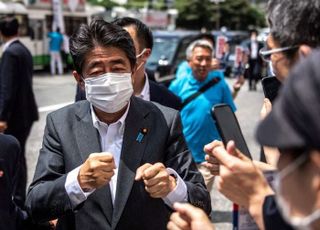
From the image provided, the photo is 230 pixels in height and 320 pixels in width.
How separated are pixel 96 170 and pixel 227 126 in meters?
0.46

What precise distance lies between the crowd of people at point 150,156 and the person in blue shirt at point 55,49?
16.4 metres

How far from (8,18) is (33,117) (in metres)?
1.07

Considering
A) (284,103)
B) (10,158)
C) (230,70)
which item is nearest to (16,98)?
(10,158)

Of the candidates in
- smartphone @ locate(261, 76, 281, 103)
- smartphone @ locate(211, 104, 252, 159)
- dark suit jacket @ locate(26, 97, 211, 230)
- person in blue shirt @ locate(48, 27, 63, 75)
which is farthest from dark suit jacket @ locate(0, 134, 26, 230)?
person in blue shirt @ locate(48, 27, 63, 75)

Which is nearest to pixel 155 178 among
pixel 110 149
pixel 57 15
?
pixel 110 149

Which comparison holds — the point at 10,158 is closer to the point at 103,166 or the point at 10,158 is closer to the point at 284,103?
the point at 103,166

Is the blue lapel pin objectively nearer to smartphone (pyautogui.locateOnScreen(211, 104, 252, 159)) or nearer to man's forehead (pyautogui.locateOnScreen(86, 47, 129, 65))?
man's forehead (pyautogui.locateOnScreen(86, 47, 129, 65))

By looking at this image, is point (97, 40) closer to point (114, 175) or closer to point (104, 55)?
point (104, 55)

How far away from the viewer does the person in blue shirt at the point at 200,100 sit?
4477 mm

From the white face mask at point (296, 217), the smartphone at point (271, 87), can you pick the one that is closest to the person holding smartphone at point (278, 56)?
the white face mask at point (296, 217)

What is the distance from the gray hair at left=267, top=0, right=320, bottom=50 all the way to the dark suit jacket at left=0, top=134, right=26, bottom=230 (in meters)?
1.42

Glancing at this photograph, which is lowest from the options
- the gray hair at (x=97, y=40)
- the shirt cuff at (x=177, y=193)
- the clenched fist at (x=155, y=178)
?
the shirt cuff at (x=177, y=193)

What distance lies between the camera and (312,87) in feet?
3.18

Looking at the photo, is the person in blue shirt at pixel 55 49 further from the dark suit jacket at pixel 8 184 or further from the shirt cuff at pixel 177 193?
the shirt cuff at pixel 177 193
